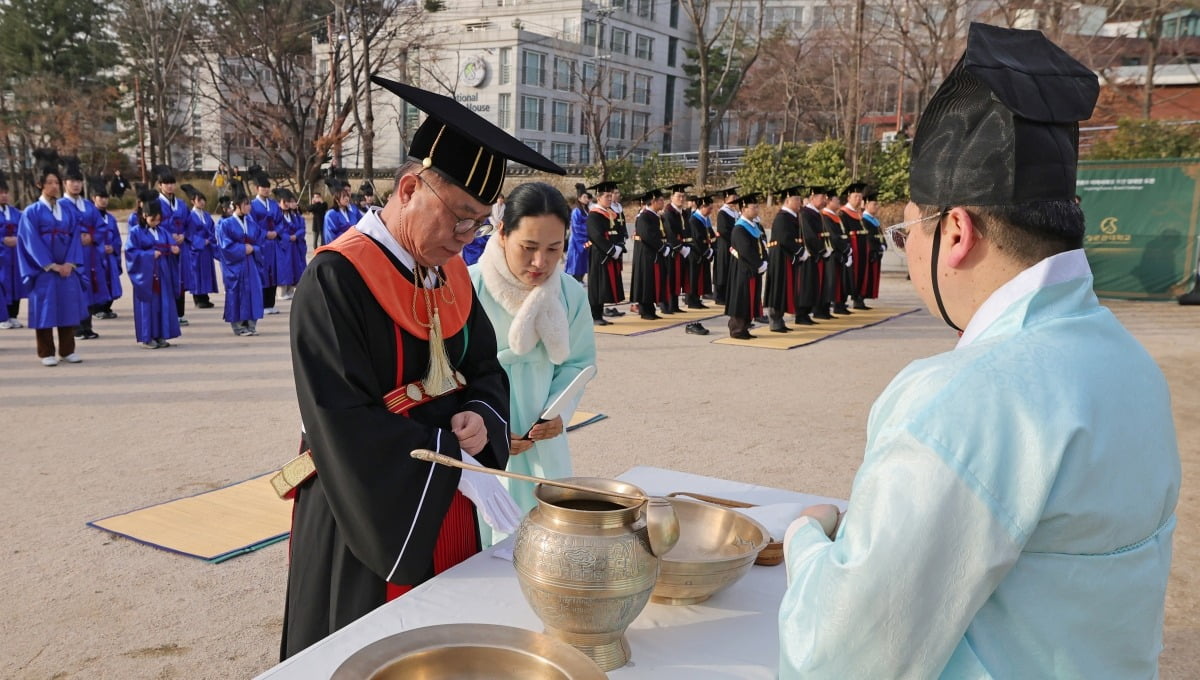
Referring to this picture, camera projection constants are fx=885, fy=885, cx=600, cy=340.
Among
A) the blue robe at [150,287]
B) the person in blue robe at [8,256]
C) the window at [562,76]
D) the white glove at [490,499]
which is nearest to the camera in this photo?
the white glove at [490,499]

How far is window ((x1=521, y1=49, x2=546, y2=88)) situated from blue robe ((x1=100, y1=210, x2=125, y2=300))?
36.6 metres

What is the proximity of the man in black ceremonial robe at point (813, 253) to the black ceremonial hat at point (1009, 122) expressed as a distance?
11.7m

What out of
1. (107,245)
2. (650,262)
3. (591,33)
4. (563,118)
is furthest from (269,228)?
(591,33)

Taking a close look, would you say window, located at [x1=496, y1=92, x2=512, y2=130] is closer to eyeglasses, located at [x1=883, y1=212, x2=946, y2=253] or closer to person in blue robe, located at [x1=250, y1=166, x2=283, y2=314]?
person in blue robe, located at [x1=250, y1=166, x2=283, y2=314]

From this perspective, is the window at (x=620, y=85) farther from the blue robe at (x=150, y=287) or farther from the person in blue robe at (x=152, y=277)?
the blue robe at (x=150, y=287)

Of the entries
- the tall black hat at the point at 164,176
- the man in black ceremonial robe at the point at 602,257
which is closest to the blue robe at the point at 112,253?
the tall black hat at the point at 164,176

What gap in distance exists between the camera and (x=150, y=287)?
1009cm

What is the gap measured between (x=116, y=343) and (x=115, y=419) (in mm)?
4154

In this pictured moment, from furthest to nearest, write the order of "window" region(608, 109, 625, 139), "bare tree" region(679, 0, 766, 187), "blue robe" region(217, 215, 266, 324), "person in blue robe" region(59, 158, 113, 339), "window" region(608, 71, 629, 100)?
"window" region(608, 109, 625, 139) → "window" region(608, 71, 629, 100) → "bare tree" region(679, 0, 766, 187) → "blue robe" region(217, 215, 266, 324) → "person in blue robe" region(59, 158, 113, 339)

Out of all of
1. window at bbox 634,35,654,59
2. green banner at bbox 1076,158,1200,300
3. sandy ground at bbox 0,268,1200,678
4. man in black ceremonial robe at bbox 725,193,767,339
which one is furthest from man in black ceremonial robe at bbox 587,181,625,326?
window at bbox 634,35,654,59

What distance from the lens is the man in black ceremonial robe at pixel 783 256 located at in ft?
40.8

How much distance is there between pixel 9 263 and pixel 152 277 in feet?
6.54

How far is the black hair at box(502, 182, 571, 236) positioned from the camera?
322cm

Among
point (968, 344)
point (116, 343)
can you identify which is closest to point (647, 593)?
point (968, 344)
